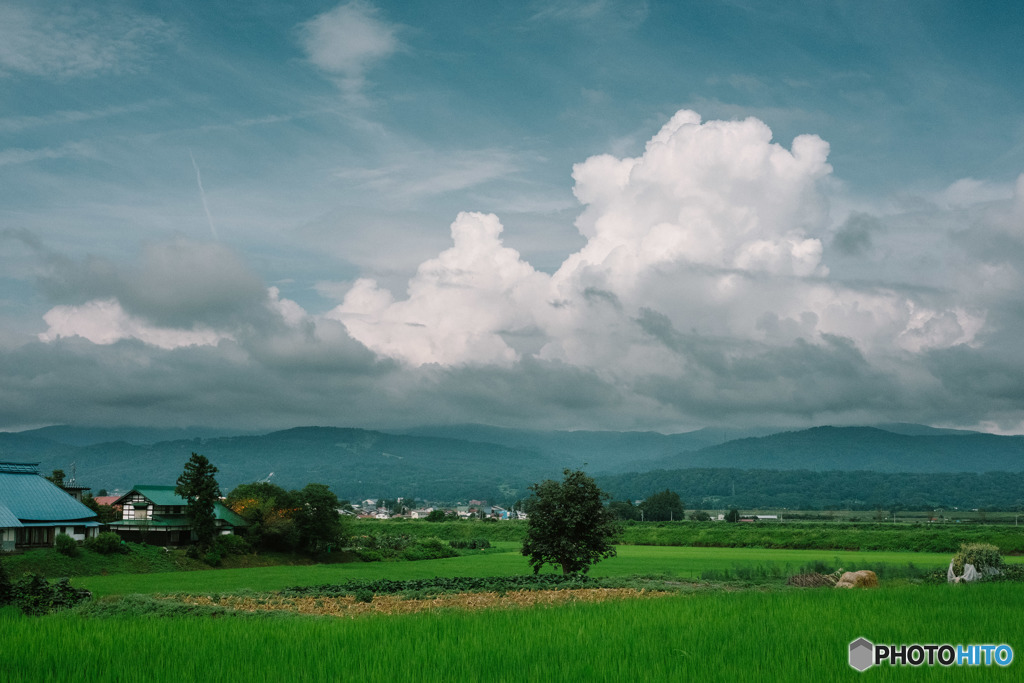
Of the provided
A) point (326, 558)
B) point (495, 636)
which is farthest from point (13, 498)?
point (495, 636)

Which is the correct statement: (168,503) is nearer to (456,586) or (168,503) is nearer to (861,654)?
(456,586)

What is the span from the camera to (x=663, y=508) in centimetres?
15325

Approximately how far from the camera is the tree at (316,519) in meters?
66.8

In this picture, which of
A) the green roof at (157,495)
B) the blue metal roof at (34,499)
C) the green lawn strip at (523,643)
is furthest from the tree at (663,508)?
the green lawn strip at (523,643)

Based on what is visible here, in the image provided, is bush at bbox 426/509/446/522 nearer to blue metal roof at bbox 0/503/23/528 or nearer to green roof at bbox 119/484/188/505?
green roof at bbox 119/484/188/505

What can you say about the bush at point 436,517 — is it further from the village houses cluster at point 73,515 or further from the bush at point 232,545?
the bush at point 232,545

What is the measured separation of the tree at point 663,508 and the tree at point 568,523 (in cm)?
11656

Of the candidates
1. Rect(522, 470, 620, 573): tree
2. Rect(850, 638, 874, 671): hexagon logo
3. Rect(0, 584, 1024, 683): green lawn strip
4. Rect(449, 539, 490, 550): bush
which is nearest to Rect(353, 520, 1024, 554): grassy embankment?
Rect(449, 539, 490, 550): bush

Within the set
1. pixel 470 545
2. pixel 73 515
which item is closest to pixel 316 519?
pixel 73 515

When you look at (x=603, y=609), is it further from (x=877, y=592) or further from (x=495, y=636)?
(x=877, y=592)

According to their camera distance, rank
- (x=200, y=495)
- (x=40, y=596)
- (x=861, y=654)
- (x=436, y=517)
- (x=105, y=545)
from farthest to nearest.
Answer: (x=436, y=517), (x=200, y=495), (x=105, y=545), (x=40, y=596), (x=861, y=654)

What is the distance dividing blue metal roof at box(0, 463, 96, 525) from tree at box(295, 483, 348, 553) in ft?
52.1

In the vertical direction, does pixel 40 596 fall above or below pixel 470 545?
above

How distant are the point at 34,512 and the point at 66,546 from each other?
6.04 meters
